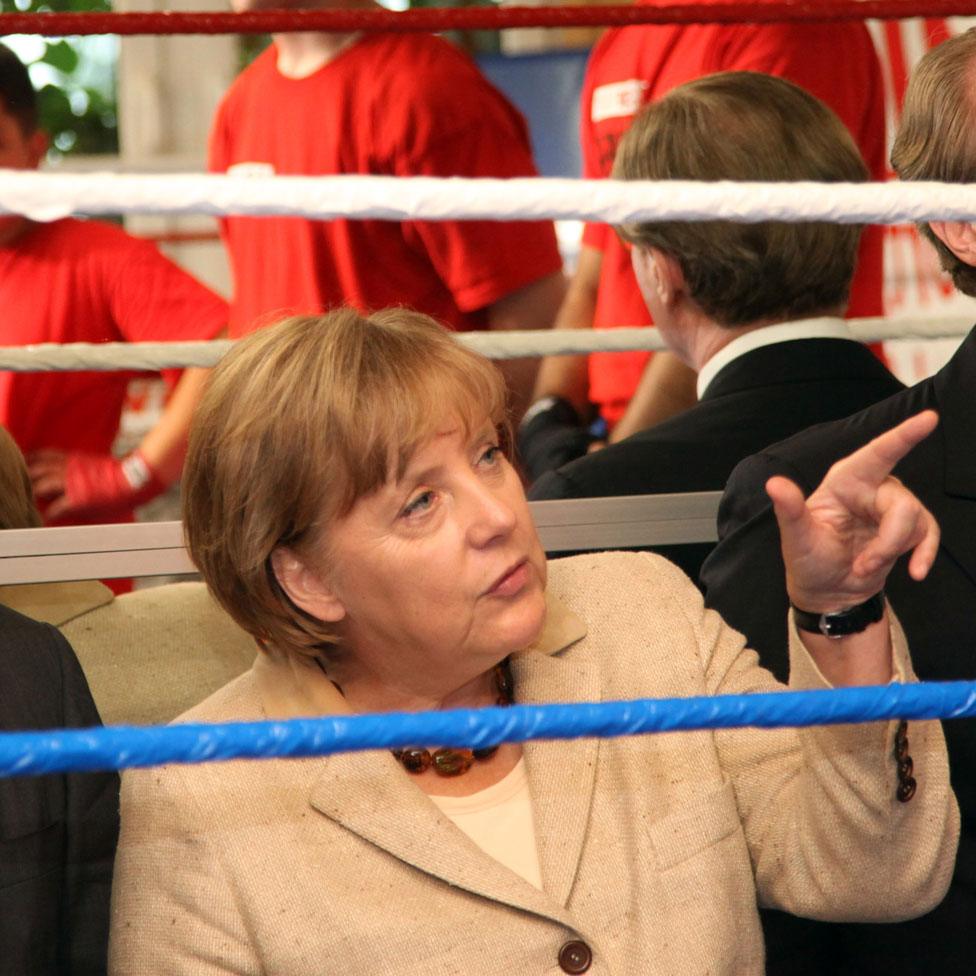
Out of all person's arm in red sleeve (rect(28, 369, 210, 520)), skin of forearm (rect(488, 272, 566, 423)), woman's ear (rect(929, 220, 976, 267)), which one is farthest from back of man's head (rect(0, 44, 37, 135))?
woman's ear (rect(929, 220, 976, 267))

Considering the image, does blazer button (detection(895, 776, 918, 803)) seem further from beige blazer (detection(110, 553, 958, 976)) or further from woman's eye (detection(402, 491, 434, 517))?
woman's eye (detection(402, 491, 434, 517))

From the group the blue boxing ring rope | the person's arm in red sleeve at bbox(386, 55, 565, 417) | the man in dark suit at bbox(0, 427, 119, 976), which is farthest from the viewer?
the person's arm in red sleeve at bbox(386, 55, 565, 417)

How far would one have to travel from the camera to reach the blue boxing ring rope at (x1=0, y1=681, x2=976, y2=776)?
30.6 inches

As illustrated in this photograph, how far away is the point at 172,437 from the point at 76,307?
10.0 inches

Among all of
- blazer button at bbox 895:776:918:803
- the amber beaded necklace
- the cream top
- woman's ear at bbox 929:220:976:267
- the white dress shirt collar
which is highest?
woman's ear at bbox 929:220:976:267

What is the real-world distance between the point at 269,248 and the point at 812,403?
95cm

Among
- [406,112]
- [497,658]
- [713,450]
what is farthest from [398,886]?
[406,112]

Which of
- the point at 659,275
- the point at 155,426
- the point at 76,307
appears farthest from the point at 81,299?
the point at 659,275

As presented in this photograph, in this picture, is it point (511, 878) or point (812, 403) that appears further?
point (812, 403)

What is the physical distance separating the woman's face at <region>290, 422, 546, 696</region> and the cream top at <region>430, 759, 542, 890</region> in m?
0.10

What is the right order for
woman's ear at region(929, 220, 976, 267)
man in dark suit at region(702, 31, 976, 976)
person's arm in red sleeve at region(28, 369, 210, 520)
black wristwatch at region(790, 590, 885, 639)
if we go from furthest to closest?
person's arm in red sleeve at region(28, 369, 210, 520), woman's ear at region(929, 220, 976, 267), man in dark suit at region(702, 31, 976, 976), black wristwatch at region(790, 590, 885, 639)

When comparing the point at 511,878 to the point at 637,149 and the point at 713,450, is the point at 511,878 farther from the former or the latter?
the point at 637,149

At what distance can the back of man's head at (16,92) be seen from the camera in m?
2.28

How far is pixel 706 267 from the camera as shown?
68.4 inches
